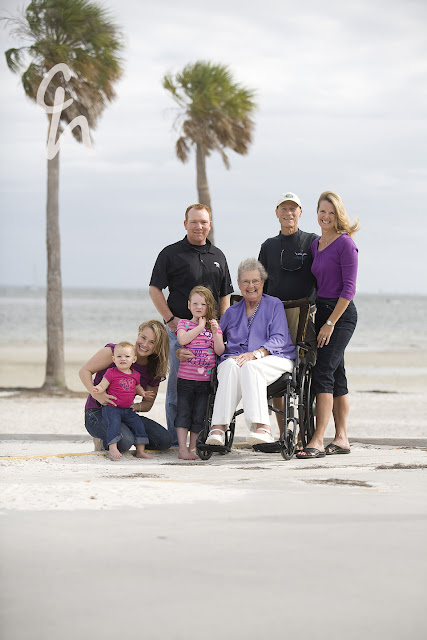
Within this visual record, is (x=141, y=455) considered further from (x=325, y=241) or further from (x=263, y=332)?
(x=325, y=241)

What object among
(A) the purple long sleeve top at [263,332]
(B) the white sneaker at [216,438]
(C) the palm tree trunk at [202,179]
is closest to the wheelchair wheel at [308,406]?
(A) the purple long sleeve top at [263,332]

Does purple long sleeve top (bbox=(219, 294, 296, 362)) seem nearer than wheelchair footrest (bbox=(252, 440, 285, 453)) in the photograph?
No

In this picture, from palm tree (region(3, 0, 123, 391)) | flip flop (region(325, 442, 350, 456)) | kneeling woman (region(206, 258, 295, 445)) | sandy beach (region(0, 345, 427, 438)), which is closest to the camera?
kneeling woman (region(206, 258, 295, 445))

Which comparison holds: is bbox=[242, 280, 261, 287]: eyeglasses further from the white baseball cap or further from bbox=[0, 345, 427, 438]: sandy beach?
bbox=[0, 345, 427, 438]: sandy beach

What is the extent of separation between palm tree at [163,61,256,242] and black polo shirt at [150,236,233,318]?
1180 centimetres

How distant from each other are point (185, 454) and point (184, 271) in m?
1.21

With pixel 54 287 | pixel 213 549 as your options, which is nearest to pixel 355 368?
pixel 54 287

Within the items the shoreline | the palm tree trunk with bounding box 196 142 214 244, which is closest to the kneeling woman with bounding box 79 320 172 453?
the shoreline

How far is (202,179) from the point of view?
701 inches

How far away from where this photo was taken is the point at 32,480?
4211mm

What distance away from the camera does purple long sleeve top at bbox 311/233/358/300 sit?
18.2 ft

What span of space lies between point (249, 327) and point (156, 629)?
3.35 metres

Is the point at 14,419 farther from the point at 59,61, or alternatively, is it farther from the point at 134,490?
the point at 59,61

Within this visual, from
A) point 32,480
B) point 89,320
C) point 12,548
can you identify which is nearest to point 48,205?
point 32,480
